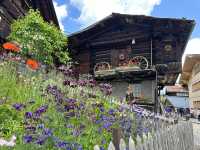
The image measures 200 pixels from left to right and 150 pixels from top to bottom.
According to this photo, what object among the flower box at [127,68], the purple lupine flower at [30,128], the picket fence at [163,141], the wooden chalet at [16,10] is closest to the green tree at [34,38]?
the wooden chalet at [16,10]

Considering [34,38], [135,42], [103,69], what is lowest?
[34,38]

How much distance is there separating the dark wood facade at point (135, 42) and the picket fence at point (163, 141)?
1333cm

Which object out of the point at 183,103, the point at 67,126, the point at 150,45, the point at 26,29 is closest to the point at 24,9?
the point at 26,29

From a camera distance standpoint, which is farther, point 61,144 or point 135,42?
point 135,42

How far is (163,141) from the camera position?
15.2 feet

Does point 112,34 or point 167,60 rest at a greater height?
point 112,34

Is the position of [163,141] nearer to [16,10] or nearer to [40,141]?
[40,141]

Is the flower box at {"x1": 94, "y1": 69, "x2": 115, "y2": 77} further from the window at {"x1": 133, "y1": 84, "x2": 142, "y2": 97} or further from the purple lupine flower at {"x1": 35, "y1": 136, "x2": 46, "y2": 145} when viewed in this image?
the purple lupine flower at {"x1": 35, "y1": 136, "x2": 46, "y2": 145}

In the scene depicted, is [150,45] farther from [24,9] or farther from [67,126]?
[67,126]

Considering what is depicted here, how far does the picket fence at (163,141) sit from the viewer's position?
10.3 feet

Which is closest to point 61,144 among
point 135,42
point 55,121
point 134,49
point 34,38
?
point 55,121

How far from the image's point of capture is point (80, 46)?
24.6 m

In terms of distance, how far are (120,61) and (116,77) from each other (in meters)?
1.34

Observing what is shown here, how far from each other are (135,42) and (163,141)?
1808 cm
